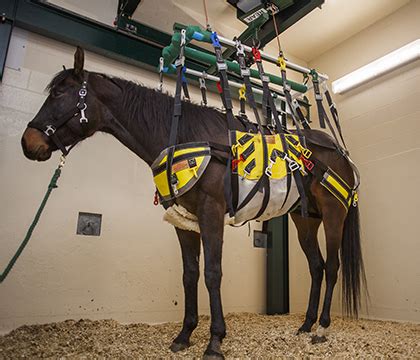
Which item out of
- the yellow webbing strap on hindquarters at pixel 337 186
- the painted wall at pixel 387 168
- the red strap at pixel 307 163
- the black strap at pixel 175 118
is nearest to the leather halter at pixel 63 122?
the black strap at pixel 175 118

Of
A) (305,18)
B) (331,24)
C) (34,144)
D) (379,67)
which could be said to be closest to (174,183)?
(34,144)

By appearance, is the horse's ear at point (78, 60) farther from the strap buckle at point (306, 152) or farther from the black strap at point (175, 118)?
the strap buckle at point (306, 152)

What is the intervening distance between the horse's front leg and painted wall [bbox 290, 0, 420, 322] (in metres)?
1.80

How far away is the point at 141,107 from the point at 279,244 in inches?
78.9

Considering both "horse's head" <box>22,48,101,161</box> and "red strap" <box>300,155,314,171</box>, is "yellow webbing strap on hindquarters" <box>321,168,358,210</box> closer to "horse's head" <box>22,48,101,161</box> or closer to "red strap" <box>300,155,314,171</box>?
"red strap" <box>300,155,314,171</box>

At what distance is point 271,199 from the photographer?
1646 millimetres

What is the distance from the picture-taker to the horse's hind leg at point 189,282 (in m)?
1.60

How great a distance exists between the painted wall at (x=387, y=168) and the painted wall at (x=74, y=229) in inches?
48.0

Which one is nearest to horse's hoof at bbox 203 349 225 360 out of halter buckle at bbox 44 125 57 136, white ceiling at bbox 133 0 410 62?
halter buckle at bbox 44 125 57 136

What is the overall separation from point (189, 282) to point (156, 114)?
0.85 m

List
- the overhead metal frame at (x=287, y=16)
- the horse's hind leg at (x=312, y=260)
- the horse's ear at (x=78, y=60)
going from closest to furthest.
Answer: the horse's ear at (x=78, y=60) < the horse's hind leg at (x=312, y=260) < the overhead metal frame at (x=287, y=16)

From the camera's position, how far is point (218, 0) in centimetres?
305

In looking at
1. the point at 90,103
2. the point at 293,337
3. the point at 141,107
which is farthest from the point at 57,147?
the point at 293,337

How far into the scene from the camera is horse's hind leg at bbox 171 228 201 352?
1.60 m
